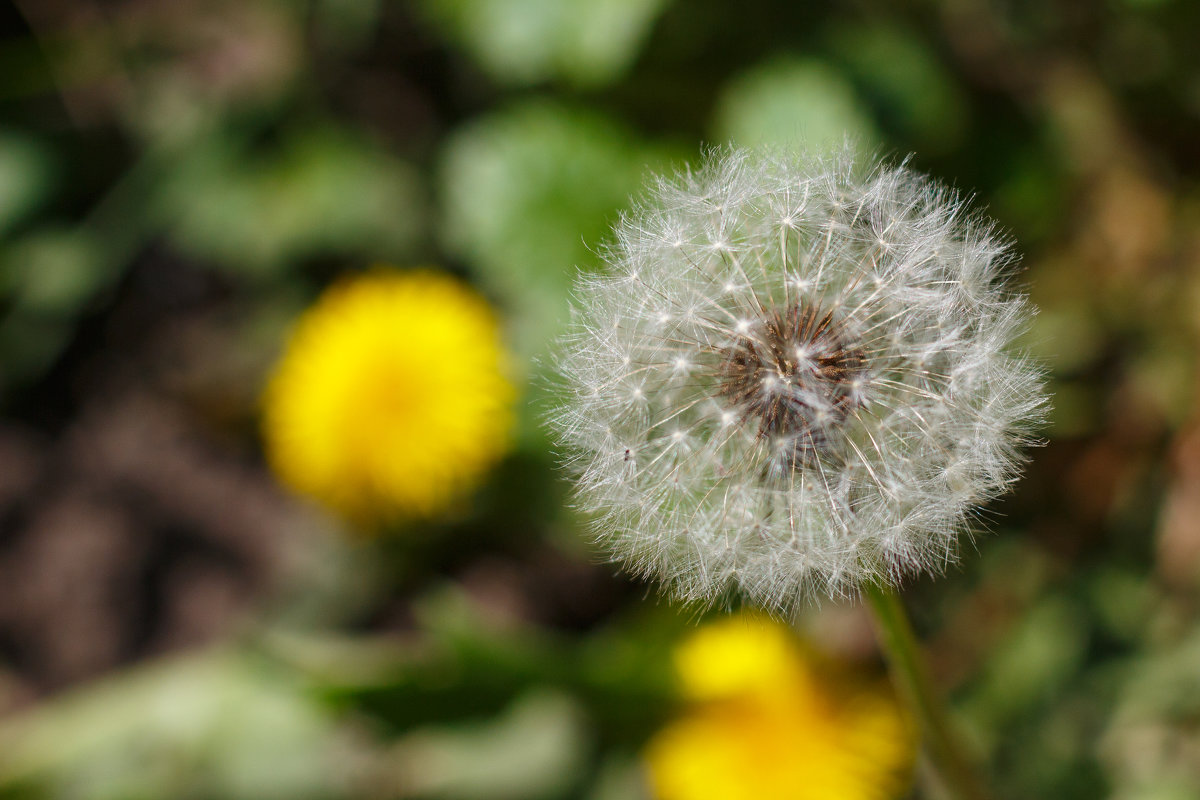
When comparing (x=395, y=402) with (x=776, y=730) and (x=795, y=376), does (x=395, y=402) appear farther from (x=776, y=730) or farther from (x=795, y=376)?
(x=795, y=376)

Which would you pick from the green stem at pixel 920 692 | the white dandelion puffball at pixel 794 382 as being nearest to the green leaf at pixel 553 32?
the white dandelion puffball at pixel 794 382

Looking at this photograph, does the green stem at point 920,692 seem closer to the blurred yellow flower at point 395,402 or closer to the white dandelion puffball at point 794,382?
the white dandelion puffball at point 794,382

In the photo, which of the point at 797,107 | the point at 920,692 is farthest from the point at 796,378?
the point at 797,107

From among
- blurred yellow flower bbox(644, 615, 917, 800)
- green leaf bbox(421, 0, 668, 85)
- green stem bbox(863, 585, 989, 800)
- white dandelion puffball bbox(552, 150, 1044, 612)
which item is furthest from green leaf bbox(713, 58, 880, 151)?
green stem bbox(863, 585, 989, 800)

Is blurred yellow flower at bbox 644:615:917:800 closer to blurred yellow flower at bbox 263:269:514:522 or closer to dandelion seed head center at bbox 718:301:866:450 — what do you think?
blurred yellow flower at bbox 263:269:514:522

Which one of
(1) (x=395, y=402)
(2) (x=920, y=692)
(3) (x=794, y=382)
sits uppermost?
(1) (x=395, y=402)
